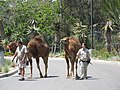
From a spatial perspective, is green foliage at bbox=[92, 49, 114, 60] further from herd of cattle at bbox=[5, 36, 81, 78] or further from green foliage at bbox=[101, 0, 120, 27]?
herd of cattle at bbox=[5, 36, 81, 78]

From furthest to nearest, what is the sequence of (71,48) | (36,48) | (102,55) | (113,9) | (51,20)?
(51,20) < (113,9) < (102,55) < (36,48) < (71,48)

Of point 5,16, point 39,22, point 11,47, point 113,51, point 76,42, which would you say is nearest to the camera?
point 76,42

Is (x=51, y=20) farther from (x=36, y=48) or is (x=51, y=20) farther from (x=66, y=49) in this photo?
(x=66, y=49)

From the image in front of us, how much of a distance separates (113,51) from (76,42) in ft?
80.2

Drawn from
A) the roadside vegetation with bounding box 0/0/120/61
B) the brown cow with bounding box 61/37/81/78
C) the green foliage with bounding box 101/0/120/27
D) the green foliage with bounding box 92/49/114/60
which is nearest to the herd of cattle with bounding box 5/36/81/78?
the brown cow with bounding box 61/37/81/78

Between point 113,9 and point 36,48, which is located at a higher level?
point 113,9

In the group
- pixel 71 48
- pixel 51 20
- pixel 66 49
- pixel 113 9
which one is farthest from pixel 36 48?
pixel 51 20

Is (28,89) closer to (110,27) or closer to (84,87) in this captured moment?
(84,87)

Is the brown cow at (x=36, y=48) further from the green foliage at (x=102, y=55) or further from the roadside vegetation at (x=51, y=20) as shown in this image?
the roadside vegetation at (x=51, y=20)

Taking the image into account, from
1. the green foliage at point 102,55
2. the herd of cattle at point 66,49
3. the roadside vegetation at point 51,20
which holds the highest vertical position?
the roadside vegetation at point 51,20

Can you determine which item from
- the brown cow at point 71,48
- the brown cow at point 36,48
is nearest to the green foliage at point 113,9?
the brown cow at point 36,48

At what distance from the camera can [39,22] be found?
61812mm

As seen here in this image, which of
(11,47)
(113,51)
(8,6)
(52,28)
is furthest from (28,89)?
(8,6)

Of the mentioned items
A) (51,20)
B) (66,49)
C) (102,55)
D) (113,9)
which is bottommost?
(102,55)
